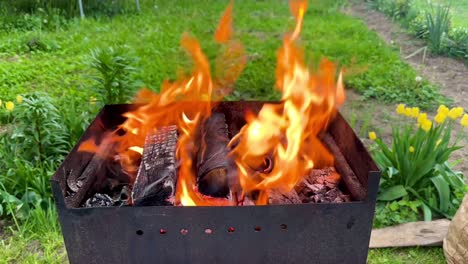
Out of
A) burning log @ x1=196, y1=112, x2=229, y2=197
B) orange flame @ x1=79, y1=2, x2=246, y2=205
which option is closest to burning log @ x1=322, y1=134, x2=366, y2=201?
burning log @ x1=196, y1=112, x2=229, y2=197

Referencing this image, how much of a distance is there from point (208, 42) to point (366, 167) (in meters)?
4.16

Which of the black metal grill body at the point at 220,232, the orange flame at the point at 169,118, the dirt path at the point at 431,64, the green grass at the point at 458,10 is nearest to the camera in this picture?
the black metal grill body at the point at 220,232

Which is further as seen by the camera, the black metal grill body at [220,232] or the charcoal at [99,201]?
the charcoal at [99,201]

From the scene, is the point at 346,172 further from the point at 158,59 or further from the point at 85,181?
the point at 158,59

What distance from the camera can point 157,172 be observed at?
1868mm

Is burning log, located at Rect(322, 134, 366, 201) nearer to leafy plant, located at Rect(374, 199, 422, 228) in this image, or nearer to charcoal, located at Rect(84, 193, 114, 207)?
leafy plant, located at Rect(374, 199, 422, 228)

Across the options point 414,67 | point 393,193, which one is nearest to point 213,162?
point 393,193

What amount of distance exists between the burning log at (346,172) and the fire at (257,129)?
0.14 ft

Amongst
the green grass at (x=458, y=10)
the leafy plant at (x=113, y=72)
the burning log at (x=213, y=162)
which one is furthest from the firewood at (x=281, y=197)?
the green grass at (x=458, y=10)

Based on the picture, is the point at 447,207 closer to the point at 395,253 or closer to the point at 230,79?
the point at 395,253

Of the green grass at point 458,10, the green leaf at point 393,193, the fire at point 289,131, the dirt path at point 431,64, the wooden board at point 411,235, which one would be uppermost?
the fire at point 289,131

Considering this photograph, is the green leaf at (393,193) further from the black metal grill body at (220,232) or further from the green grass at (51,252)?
the black metal grill body at (220,232)

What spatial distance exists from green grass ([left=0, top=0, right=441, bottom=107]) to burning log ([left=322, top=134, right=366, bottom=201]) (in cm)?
194

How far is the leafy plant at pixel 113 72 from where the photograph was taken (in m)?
2.88
